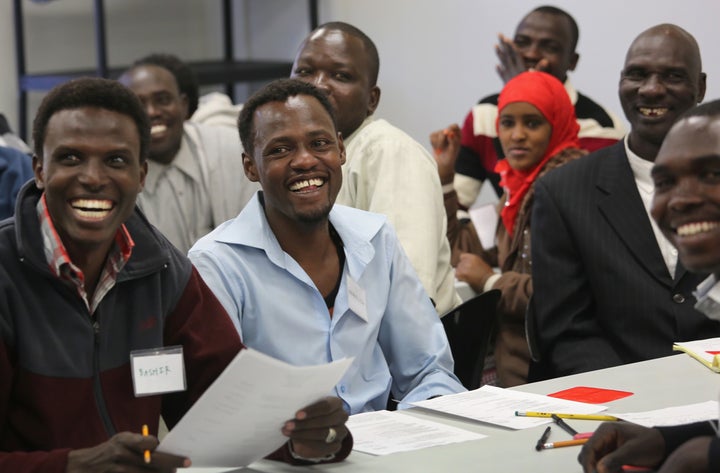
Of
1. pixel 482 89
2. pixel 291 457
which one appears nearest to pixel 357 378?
pixel 291 457

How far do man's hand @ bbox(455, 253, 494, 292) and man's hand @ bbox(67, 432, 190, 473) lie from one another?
6.98 ft

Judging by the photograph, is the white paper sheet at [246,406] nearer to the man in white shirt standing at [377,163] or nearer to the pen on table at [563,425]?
the pen on table at [563,425]

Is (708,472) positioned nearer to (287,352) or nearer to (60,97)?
(287,352)

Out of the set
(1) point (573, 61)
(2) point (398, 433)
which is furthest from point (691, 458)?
(1) point (573, 61)

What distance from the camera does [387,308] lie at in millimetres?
2492

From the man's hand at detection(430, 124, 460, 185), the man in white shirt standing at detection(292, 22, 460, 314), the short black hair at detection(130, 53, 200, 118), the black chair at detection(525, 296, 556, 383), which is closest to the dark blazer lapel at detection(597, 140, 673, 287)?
the black chair at detection(525, 296, 556, 383)

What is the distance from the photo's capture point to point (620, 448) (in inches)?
67.1

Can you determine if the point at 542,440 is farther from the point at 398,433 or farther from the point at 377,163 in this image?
the point at 377,163

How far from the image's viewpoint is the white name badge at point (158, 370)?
1.86 m

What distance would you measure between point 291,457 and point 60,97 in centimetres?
74

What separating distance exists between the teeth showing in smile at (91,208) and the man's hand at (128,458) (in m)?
0.46

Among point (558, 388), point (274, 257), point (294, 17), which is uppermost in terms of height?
point (294, 17)

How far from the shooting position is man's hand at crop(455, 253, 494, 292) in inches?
143

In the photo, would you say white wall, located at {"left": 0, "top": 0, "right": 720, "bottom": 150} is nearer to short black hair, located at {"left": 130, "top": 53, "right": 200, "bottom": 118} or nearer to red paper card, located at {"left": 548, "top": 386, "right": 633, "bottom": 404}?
short black hair, located at {"left": 130, "top": 53, "right": 200, "bottom": 118}
